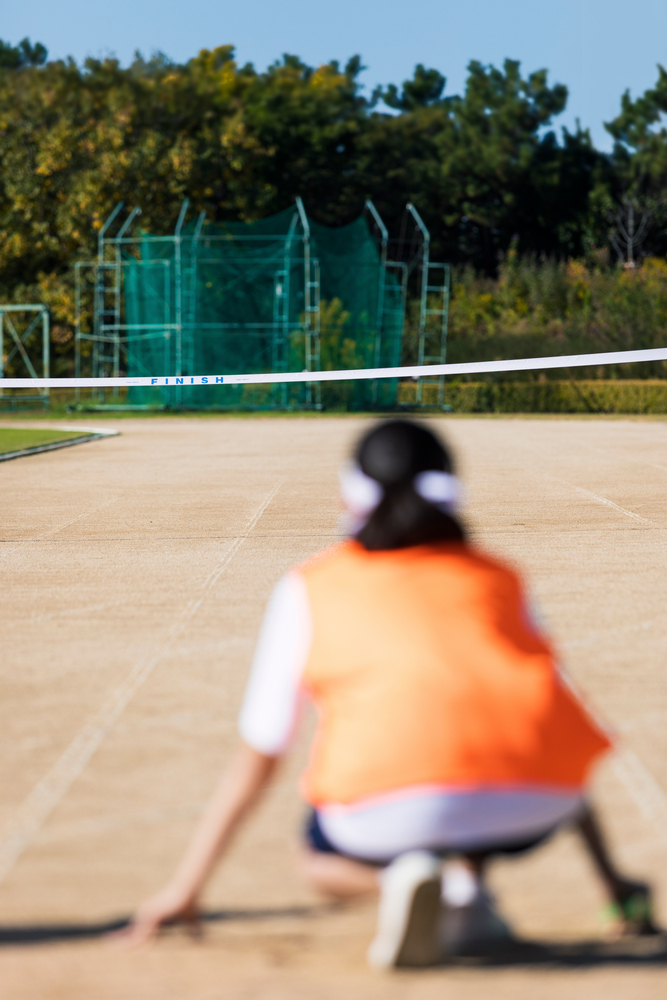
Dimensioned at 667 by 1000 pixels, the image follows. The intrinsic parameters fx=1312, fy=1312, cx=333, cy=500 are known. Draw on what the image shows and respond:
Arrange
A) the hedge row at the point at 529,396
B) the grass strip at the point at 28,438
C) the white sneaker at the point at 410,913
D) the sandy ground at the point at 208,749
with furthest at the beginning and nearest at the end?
1. the hedge row at the point at 529,396
2. the grass strip at the point at 28,438
3. the sandy ground at the point at 208,749
4. the white sneaker at the point at 410,913

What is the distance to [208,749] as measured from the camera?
484 cm

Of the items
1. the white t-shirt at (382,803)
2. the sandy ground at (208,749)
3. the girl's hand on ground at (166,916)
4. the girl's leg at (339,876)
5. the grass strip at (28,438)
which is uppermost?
the white t-shirt at (382,803)

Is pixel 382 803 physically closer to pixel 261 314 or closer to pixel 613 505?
pixel 613 505

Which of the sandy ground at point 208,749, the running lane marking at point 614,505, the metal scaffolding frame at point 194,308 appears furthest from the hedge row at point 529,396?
the sandy ground at point 208,749

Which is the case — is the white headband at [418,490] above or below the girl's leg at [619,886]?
above

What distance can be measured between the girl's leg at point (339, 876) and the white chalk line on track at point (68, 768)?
1.13 metres

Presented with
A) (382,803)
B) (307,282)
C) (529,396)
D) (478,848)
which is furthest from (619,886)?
(529,396)

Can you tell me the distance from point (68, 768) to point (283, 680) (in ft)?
6.57

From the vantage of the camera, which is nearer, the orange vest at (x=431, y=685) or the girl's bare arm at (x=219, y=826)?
the orange vest at (x=431, y=685)

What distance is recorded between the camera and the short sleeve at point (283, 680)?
2.88 m

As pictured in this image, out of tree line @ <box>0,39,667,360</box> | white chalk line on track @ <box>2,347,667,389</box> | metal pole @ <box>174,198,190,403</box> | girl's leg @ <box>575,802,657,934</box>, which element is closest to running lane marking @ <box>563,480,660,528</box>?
white chalk line on track @ <box>2,347,667,389</box>

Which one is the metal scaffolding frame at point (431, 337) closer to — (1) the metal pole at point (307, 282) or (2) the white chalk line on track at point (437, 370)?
(1) the metal pole at point (307, 282)

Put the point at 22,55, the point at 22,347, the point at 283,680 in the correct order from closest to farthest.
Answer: the point at 283,680 → the point at 22,347 → the point at 22,55

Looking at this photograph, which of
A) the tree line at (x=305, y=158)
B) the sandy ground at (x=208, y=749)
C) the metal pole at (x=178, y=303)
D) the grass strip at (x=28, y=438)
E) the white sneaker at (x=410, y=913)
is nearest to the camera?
the white sneaker at (x=410, y=913)
